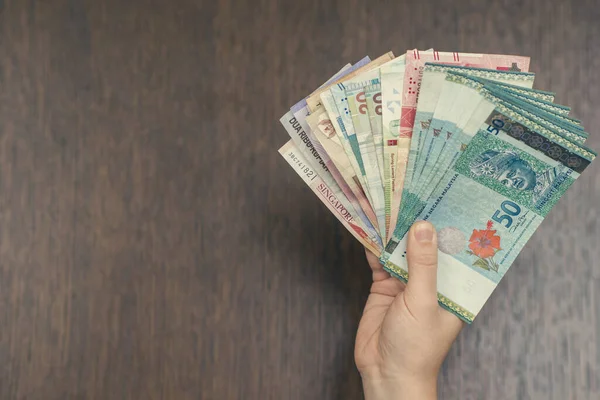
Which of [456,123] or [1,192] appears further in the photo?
[1,192]

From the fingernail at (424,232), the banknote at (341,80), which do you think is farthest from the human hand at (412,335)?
the banknote at (341,80)

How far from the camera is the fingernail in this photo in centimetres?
68

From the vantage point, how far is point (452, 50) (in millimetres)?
880

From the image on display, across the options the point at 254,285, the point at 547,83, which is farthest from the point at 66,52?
the point at 547,83

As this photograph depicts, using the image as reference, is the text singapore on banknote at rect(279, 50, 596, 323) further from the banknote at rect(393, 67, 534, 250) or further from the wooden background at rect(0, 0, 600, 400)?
the wooden background at rect(0, 0, 600, 400)

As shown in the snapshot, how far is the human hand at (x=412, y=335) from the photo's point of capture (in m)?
0.68

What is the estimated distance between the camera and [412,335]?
693 millimetres

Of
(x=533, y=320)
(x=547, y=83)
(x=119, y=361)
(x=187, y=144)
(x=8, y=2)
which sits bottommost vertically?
(x=119, y=361)

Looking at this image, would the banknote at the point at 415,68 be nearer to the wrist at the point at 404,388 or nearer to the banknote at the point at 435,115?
the banknote at the point at 435,115

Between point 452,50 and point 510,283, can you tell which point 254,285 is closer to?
point 510,283

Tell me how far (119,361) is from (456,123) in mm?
715

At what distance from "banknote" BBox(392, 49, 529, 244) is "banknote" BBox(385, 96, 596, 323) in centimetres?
7

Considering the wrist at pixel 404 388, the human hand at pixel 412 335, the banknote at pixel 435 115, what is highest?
the banknote at pixel 435 115

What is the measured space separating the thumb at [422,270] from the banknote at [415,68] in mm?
66
